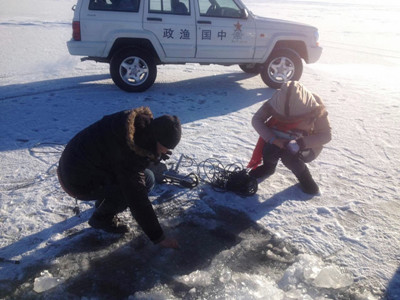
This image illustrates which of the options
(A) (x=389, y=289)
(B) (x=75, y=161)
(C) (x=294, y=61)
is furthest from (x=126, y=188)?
(C) (x=294, y=61)

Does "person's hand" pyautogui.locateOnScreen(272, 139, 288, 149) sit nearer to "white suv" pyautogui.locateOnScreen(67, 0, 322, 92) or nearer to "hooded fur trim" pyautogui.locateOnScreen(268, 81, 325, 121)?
"hooded fur trim" pyautogui.locateOnScreen(268, 81, 325, 121)

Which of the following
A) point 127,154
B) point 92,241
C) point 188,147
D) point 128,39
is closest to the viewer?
point 127,154

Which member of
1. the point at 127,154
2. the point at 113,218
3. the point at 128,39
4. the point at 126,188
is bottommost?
the point at 113,218

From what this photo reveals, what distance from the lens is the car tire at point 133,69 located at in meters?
6.20

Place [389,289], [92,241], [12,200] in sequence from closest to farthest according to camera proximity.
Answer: [389,289], [92,241], [12,200]

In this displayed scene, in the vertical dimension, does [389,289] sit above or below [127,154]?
below

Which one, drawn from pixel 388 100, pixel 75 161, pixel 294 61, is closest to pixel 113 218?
pixel 75 161

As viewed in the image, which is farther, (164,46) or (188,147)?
(164,46)

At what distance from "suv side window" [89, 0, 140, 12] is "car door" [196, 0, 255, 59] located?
112 cm

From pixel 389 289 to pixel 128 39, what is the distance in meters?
5.32

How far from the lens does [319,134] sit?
339 cm

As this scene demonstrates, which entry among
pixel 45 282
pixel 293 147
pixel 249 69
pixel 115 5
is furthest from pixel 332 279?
pixel 249 69

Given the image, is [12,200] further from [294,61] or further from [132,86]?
[294,61]

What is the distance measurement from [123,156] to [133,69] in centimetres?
438
